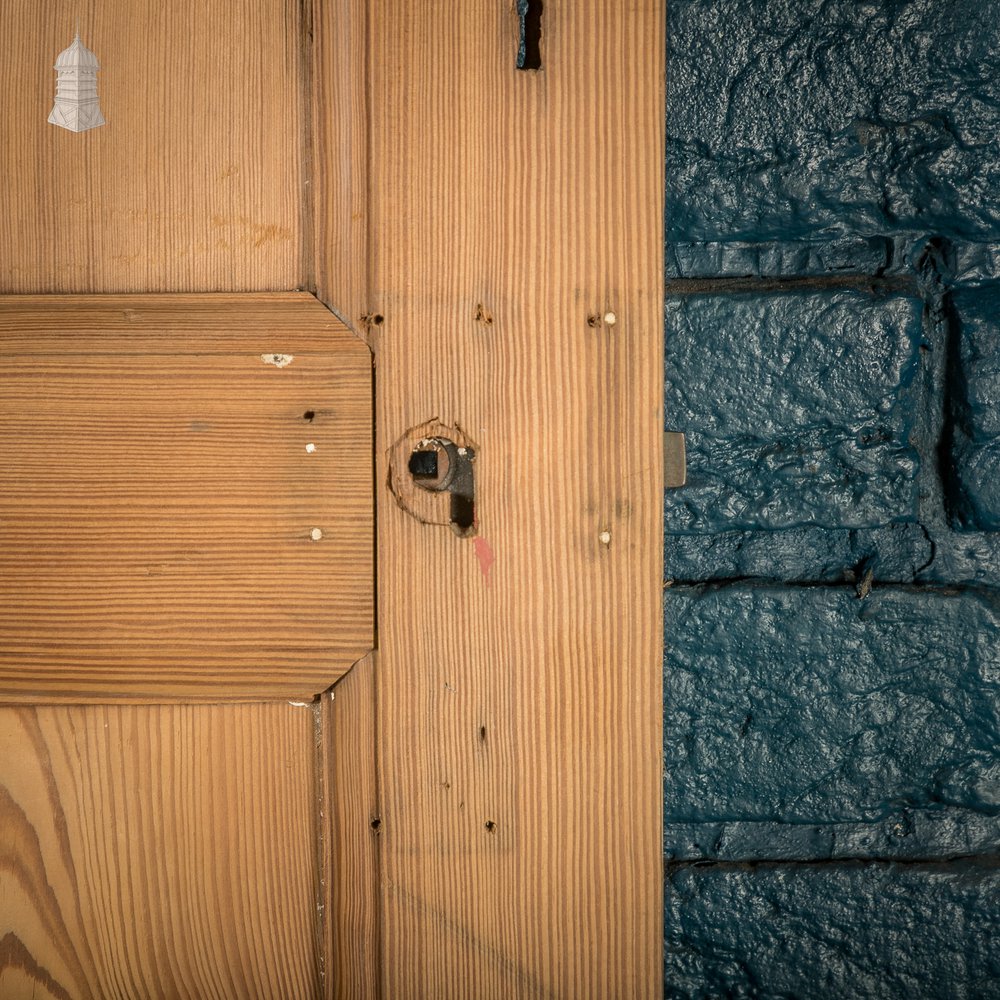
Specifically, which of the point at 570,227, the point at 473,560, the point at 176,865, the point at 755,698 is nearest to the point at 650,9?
the point at 570,227

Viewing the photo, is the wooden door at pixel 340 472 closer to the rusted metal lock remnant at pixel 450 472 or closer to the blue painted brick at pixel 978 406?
the rusted metal lock remnant at pixel 450 472

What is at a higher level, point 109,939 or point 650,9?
point 650,9

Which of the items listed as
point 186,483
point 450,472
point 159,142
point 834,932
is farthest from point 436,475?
point 834,932

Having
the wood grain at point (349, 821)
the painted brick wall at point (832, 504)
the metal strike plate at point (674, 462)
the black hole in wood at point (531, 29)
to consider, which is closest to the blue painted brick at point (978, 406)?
the painted brick wall at point (832, 504)

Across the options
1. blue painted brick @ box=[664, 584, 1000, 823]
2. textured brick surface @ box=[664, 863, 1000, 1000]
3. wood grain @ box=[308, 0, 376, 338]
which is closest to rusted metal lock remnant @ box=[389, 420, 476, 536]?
wood grain @ box=[308, 0, 376, 338]

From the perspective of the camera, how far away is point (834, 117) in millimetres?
601

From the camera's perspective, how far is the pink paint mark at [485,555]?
1.61ft

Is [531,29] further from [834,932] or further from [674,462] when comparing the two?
[834,932]

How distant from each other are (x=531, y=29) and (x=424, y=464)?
0.91ft

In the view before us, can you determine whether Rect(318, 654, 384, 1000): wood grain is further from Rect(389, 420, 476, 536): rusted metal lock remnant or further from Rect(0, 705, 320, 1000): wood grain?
Rect(389, 420, 476, 536): rusted metal lock remnant

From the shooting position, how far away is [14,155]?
488 mm

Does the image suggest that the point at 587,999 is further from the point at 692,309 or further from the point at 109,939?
the point at 692,309

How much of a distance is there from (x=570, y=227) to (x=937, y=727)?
475 mm

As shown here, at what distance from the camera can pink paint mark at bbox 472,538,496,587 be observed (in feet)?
1.61
